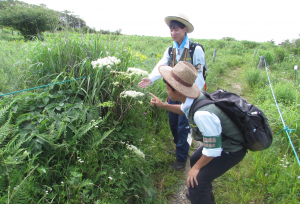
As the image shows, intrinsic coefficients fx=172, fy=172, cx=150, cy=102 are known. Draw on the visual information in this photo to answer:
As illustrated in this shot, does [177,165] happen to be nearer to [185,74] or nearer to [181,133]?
[181,133]

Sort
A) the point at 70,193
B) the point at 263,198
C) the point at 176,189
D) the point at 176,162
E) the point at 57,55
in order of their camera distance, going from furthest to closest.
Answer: the point at 176,162 < the point at 57,55 < the point at 176,189 < the point at 263,198 < the point at 70,193

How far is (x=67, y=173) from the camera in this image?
1841 millimetres

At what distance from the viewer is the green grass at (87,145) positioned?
167 centimetres

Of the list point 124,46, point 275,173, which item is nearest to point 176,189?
point 275,173

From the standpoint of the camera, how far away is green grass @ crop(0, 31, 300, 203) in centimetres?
167

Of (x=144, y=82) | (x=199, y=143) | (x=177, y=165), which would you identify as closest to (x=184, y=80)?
(x=144, y=82)

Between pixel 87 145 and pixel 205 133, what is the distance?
1.38m

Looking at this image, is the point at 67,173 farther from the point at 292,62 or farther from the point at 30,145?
the point at 292,62

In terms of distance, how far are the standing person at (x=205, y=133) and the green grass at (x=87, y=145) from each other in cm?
60


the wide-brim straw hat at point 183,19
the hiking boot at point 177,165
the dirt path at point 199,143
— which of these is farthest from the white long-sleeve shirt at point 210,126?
the wide-brim straw hat at point 183,19

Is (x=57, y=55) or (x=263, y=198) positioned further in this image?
(x=57, y=55)

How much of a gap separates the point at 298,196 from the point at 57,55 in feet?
12.7

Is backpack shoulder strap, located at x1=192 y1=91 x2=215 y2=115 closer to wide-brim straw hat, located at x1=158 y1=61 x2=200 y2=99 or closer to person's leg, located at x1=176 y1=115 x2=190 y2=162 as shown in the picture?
wide-brim straw hat, located at x1=158 y1=61 x2=200 y2=99

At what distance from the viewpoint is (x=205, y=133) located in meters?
1.55
